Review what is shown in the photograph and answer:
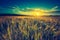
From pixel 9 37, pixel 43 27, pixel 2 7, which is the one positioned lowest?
pixel 9 37

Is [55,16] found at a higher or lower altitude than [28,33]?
higher

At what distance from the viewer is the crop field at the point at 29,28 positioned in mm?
1814

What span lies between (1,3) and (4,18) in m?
0.20

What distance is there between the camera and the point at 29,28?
182cm

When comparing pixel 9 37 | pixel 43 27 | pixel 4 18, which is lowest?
pixel 9 37

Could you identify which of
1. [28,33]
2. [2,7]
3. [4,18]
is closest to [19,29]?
[28,33]

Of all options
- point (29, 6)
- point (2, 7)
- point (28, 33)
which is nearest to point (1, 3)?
point (2, 7)

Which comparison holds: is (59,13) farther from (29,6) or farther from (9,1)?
(9,1)

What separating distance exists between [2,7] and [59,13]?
2.46 feet

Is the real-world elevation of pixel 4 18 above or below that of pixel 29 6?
below

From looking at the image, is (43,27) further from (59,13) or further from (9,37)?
(9,37)

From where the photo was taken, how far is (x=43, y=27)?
1816 millimetres

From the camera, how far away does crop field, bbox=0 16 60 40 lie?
1814 millimetres

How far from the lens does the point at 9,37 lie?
6.00 ft
